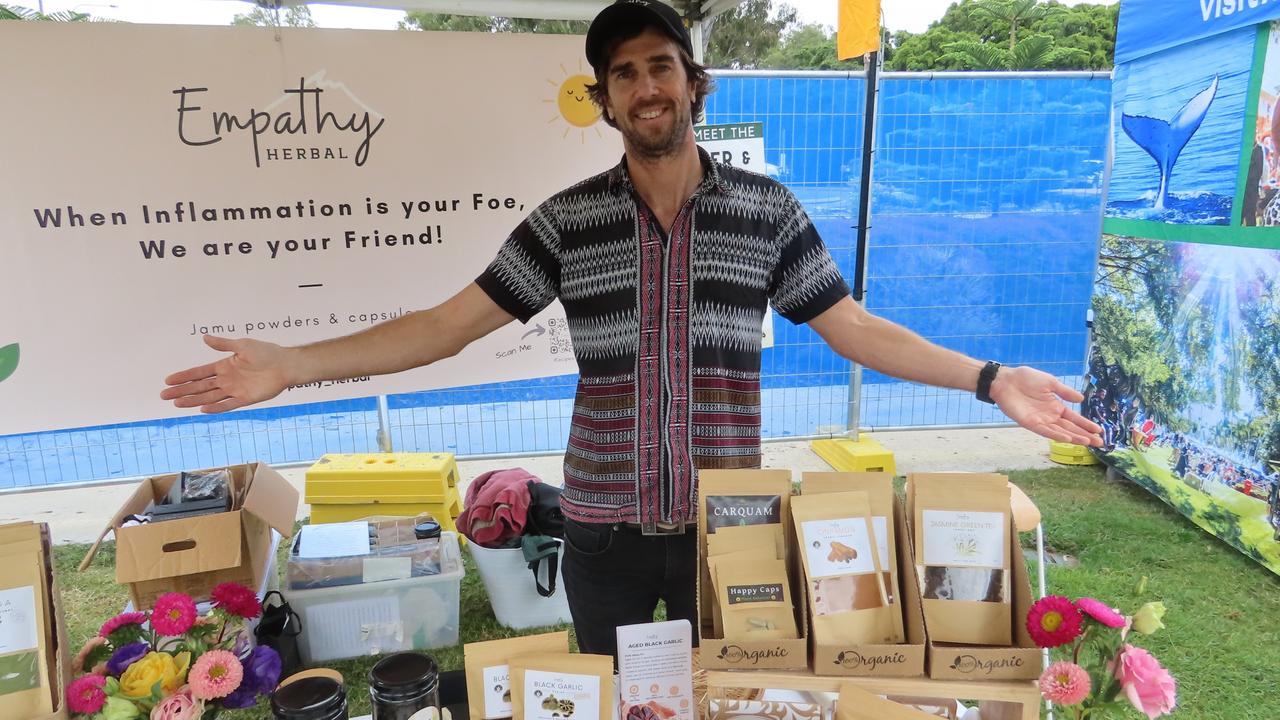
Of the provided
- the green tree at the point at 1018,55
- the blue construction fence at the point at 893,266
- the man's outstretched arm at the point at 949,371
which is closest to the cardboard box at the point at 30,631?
the man's outstretched arm at the point at 949,371

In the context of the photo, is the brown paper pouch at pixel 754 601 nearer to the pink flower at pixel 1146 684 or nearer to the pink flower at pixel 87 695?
the pink flower at pixel 1146 684

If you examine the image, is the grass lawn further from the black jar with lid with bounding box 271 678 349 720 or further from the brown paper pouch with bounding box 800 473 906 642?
the brown paper pouch with bounding box 800 473 906 642

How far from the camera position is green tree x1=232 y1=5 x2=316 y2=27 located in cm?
235

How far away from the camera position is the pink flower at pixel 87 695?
95cm

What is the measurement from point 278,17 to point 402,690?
7.34 ft

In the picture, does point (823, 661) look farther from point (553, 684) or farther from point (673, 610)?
point (673, 610)

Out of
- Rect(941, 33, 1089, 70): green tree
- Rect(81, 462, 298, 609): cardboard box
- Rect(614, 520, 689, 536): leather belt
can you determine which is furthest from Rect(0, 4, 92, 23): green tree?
Rect(941, 33, 1089, 70): green tree

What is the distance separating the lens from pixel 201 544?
2275 mm

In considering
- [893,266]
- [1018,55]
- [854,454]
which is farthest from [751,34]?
[854,454]

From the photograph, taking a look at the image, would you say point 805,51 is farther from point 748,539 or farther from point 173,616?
point 173,616

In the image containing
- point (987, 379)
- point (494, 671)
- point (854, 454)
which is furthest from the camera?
point (854, 454)

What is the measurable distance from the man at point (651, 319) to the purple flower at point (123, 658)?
0.57 meters

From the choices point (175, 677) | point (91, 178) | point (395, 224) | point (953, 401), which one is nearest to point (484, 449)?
point (395, 224)

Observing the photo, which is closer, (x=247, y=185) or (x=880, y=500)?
(x=880, y=500)
